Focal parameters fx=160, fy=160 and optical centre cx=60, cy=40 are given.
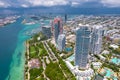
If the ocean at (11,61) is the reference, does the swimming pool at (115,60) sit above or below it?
above

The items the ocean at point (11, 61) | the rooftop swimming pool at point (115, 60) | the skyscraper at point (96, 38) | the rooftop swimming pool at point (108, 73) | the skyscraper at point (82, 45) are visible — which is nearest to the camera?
the rooftop swimming pool at point (108, 73)

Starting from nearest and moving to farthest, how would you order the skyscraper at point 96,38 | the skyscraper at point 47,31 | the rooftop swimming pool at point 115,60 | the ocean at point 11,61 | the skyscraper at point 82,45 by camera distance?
1. the skyscraper at point 82,45
2. the ocean at point 11,61
3. the rooftop swimming pool at point 115,60
4. the skyscraper at point 96,38
5. the skyscraper at point 47,31

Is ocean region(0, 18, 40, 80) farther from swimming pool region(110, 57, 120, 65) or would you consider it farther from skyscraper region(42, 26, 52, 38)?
swimming pool region(110, 57, 120, 65)

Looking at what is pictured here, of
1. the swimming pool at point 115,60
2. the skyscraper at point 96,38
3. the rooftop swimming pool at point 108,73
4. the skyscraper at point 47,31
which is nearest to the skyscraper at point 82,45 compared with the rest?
the rooftop swimming pool at point 108,73

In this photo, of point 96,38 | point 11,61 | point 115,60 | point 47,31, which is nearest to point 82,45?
point 96,38

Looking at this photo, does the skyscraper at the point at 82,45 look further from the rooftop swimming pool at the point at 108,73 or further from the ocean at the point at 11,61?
the ocean at the point at 11,61

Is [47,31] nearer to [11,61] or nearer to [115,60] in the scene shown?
[11,61]

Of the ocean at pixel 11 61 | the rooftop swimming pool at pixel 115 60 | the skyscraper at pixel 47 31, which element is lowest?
the ocean at pixel 11 61

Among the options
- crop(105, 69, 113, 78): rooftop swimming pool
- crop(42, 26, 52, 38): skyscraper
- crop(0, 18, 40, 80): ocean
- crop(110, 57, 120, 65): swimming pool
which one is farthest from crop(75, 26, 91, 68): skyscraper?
crop(42, 26, 52, 38): skyscraper

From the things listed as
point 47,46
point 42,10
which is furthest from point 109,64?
point 42,10

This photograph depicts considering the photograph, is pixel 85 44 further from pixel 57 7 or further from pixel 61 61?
pixel 57 7
